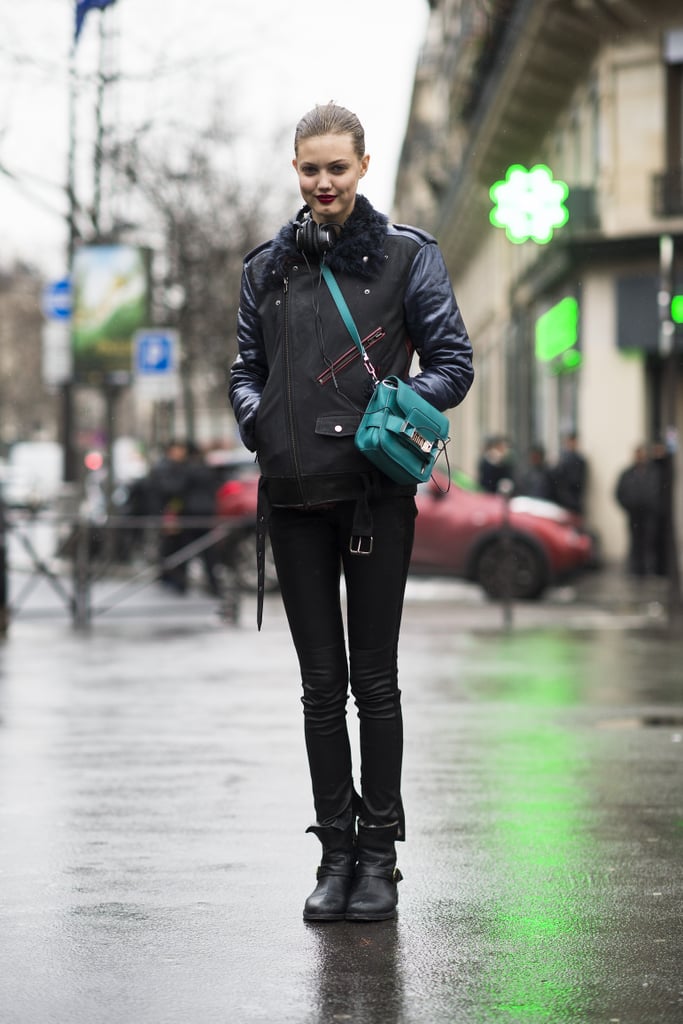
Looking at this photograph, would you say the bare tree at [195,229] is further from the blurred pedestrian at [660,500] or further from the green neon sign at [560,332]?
the blurred pedestrian at [660,500]

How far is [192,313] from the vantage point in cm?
3903

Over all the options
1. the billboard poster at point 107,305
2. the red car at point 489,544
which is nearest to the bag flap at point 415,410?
the red car at point 489,544

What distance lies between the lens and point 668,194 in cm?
2516

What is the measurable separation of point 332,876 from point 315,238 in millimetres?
1656

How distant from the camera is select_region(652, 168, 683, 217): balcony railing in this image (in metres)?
25.1

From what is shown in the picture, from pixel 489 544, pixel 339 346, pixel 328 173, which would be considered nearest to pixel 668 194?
pixel 489 544

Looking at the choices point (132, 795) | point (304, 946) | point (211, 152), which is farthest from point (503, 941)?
point (211, 152)

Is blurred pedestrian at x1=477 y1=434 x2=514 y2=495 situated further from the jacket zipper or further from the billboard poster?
the jacket zipper

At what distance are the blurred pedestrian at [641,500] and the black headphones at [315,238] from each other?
56.5 ft

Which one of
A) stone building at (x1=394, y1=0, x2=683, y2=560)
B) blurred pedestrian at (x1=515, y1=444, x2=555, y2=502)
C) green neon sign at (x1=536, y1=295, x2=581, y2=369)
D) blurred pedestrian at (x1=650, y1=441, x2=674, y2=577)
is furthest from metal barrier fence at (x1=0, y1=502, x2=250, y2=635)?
green neon sign at (x1=536, y1=295, x2=581, y2=369)

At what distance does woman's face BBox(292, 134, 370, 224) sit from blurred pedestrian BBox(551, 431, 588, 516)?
1974cm

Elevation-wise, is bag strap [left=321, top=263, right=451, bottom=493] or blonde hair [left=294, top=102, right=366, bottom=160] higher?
blonde hair [left=294, top=102, right=366, bottom=160]

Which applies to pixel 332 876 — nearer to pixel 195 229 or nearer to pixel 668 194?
pixel 668 194

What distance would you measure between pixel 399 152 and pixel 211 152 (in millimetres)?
44754
